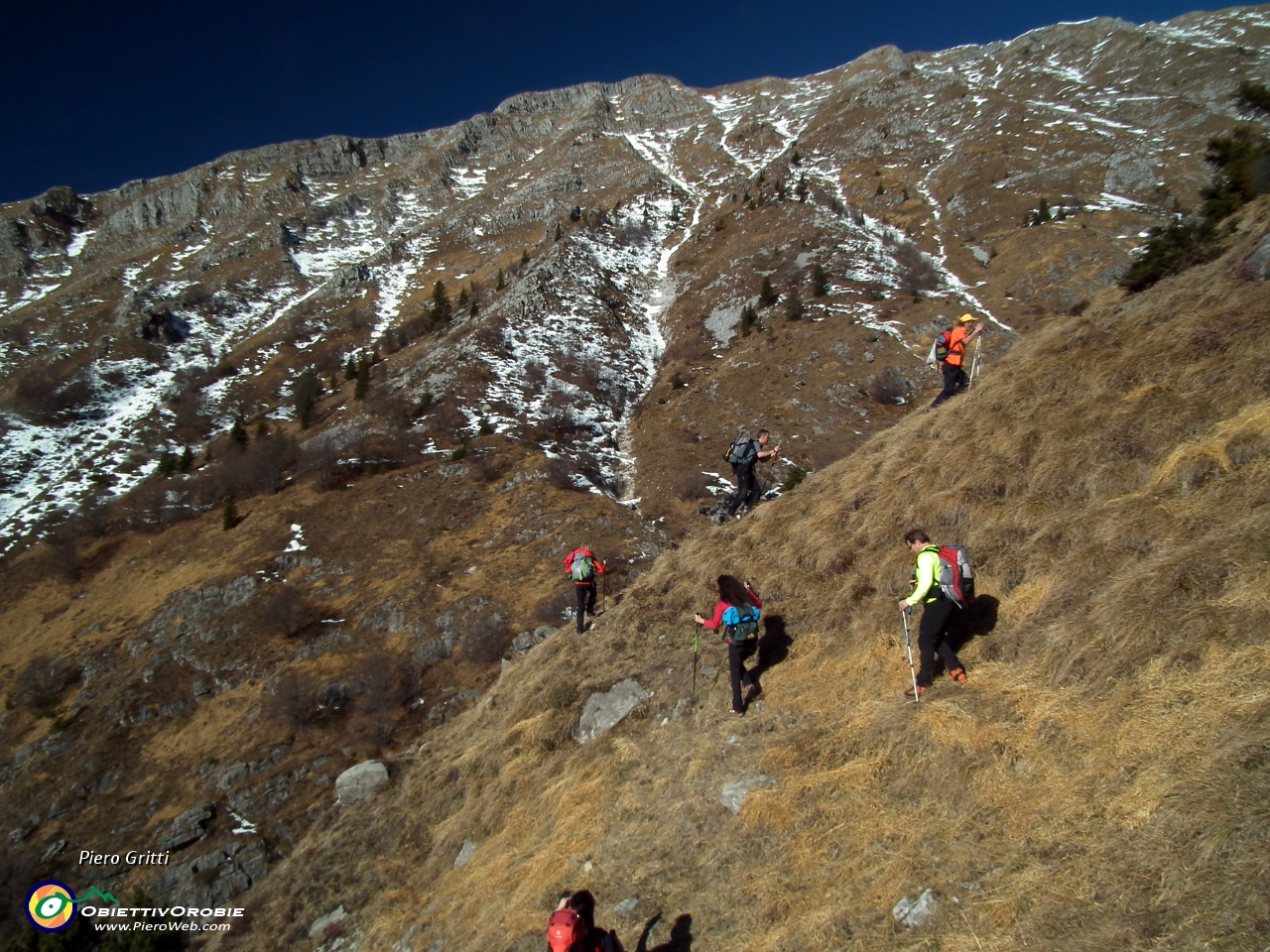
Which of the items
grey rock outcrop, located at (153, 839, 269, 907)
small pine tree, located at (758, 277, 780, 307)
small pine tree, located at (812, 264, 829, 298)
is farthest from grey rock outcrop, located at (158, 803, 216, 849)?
small pine tree, located at (812, 264, 829, 298)

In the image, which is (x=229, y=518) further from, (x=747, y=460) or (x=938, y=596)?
(x=938, y=596)

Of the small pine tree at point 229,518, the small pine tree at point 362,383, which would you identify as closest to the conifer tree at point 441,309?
the small pine tree at point 362,383

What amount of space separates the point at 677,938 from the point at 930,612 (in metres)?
4.85

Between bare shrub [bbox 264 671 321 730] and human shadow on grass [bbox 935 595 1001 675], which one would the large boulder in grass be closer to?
human shadow on grass [bbox 935 595 1001 675]

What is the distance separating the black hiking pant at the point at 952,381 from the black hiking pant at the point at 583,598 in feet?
34.6

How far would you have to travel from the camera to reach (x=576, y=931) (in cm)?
523

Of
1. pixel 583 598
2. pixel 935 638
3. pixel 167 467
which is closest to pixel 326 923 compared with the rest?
pixel 583 598

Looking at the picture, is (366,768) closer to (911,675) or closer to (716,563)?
(716,563)

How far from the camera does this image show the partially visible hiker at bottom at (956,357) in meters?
14.4

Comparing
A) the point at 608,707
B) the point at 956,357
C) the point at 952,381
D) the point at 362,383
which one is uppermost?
the point at 362,383

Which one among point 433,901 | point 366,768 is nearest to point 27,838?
point 366,768

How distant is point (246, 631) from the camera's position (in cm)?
3338

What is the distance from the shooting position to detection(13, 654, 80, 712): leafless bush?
1246 inches

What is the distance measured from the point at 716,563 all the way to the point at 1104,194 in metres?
92.8
